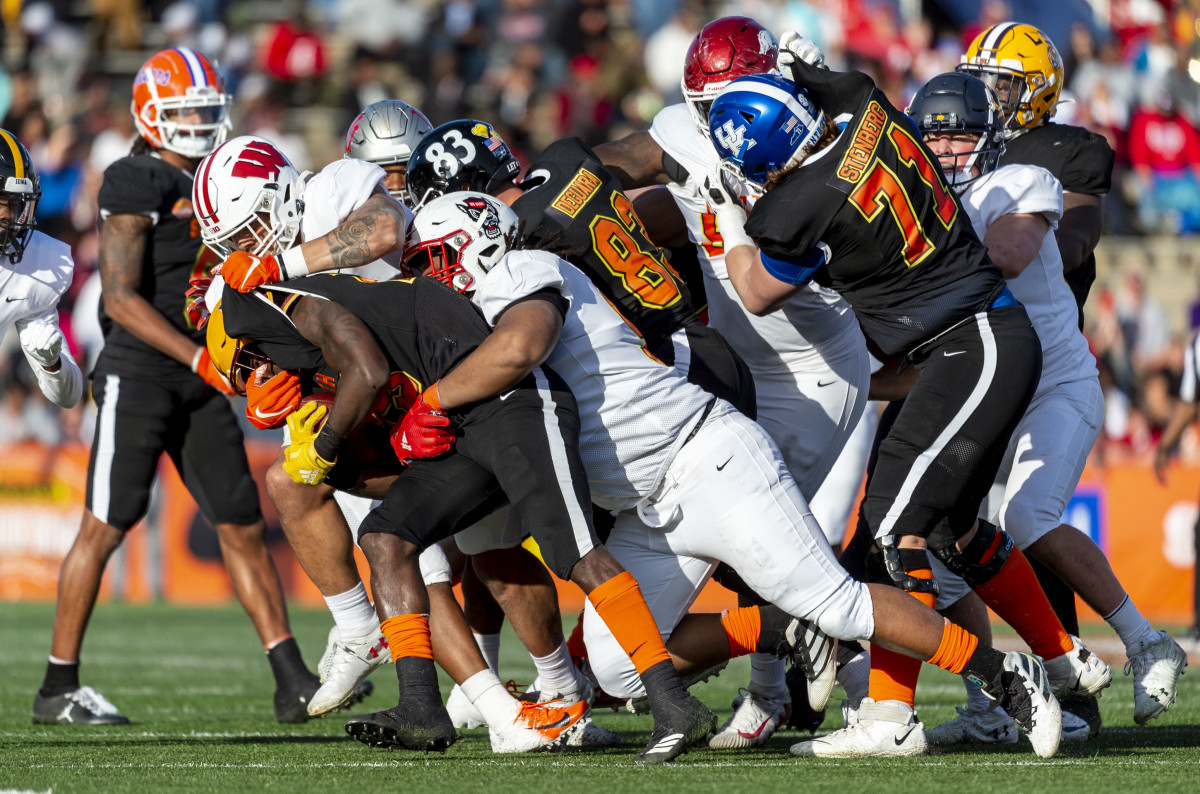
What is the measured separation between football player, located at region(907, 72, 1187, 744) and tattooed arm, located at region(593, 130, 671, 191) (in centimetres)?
94

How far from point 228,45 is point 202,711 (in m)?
11.9

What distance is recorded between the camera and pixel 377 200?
17.3 feet

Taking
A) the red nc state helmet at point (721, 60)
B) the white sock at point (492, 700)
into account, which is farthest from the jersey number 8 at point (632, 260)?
the white sock at point (492, 700)

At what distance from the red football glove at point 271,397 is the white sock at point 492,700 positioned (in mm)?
1060

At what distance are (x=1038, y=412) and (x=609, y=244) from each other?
161 centimetres

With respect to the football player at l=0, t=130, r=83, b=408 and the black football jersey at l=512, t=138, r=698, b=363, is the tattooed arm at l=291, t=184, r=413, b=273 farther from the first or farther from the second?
the football player at l=0, t=130, r=83, b=408

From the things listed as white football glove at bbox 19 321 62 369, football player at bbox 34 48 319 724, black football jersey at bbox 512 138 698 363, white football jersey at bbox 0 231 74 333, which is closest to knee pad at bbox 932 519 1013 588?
black football jersey at bbox 512 138 698 363

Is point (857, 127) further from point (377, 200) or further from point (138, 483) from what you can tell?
point (138, 483)

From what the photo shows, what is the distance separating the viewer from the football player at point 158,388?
6379 mm

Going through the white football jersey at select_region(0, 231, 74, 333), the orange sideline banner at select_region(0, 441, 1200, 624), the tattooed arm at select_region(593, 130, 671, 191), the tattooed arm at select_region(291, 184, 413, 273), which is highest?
the tattooed arm at select_region(593, 130, 671, 191)

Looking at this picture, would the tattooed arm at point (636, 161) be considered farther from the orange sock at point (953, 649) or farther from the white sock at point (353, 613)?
the orange sock at point (953, 649)

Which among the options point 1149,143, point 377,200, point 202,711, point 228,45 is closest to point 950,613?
point 377,200

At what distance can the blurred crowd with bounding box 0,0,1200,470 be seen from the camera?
13618mm

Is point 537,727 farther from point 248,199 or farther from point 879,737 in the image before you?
point 248,199
